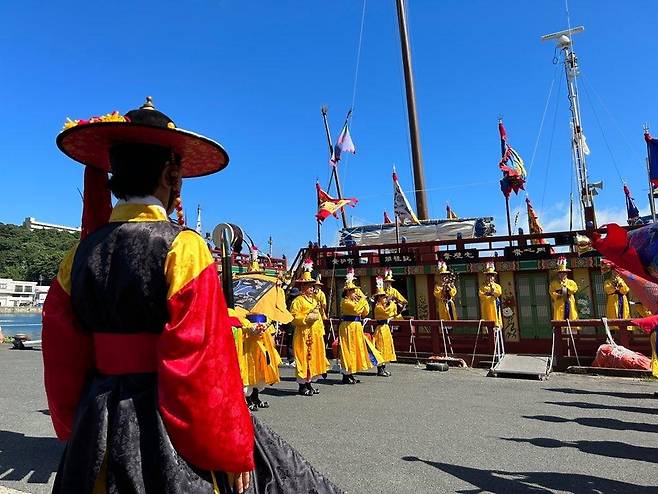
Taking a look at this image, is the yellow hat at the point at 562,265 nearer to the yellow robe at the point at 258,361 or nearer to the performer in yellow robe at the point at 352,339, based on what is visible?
the performer in yellow robe at the point at 352,339

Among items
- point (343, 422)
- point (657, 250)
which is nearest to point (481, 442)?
point (343, 422)

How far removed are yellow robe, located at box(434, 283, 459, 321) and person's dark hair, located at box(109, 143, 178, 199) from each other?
12.2 m

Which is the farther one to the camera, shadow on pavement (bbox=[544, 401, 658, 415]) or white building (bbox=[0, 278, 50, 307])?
white building (bbox=[0, 278, 50, 307])

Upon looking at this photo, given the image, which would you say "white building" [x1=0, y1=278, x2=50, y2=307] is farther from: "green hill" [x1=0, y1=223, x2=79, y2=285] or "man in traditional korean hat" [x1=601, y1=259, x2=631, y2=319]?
"man in traditional korean hat" [x1=601, y1=259, x2=631, y2=319]

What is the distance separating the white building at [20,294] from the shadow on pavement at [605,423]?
74.6 m

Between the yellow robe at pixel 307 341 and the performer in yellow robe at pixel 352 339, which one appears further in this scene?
the performer in yellow robe at pixel 352 339

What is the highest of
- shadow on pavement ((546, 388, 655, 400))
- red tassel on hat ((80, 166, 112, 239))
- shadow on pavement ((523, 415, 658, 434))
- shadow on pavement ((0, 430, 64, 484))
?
red tassel on hat ((80, 166, 112, 239))

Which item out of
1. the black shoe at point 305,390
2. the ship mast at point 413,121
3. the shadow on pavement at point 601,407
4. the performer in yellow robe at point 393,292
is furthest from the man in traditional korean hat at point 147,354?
the ship mast at point 413,121

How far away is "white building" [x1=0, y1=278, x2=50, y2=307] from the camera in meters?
68.8

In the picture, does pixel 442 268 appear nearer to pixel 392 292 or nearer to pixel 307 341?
pixel 392 292

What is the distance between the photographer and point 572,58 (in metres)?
20.4

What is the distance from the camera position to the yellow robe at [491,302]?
1255 centimetres

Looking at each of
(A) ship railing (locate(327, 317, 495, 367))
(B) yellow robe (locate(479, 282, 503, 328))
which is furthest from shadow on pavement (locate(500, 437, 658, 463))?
(B) yellow robe (locate(479, 282, 503, 328))

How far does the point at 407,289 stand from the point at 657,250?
1098 cm
